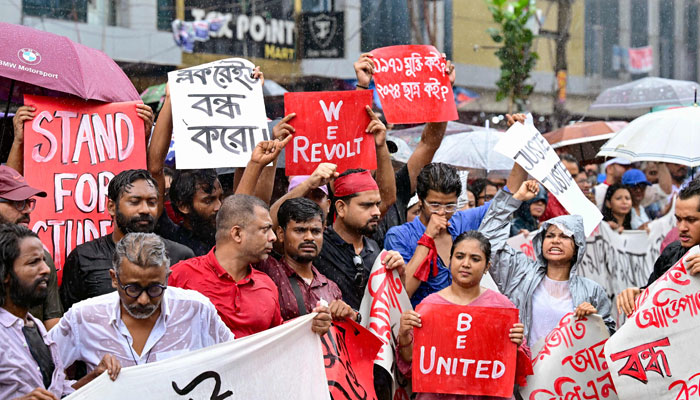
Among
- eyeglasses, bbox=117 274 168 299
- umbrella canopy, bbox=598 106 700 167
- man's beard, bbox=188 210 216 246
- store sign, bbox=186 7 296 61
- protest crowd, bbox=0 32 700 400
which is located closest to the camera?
eyeglasses, bbox=117 274 168 299

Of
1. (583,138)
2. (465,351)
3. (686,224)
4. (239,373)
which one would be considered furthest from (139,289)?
(583,138)

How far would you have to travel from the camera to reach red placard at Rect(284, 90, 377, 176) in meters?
6.01

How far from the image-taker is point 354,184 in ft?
19.3

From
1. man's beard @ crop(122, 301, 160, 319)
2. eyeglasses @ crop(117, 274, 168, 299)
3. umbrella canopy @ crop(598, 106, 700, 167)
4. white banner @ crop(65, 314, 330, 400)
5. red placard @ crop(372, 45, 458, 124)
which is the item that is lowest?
white banner @ crop(65, 314, 330, 400)

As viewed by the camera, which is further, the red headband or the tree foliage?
the tree foliage

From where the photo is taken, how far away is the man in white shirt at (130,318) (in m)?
4.21

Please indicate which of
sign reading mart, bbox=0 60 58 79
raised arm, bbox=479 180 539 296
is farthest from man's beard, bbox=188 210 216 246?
raised arm, bbox=479 180 539 296

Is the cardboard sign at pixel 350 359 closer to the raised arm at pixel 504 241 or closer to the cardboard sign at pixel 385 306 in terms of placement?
the cardboard sign at pixel 385 306

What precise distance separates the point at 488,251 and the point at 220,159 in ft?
5.10

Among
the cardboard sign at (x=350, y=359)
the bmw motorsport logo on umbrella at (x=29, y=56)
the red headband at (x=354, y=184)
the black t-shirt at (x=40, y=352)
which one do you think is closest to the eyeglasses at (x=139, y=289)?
the black t-shirt at (x=40, y=352)

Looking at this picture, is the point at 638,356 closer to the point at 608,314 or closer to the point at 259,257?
the point at 608,314

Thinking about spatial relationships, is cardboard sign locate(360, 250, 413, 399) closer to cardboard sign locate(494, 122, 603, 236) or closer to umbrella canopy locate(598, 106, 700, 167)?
cardboard sign locate(494, 122, 603, 236)

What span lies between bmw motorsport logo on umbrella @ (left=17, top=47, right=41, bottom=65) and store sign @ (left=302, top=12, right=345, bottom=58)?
13.4 metres

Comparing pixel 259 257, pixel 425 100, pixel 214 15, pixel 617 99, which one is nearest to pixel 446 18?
pixel 214 15
